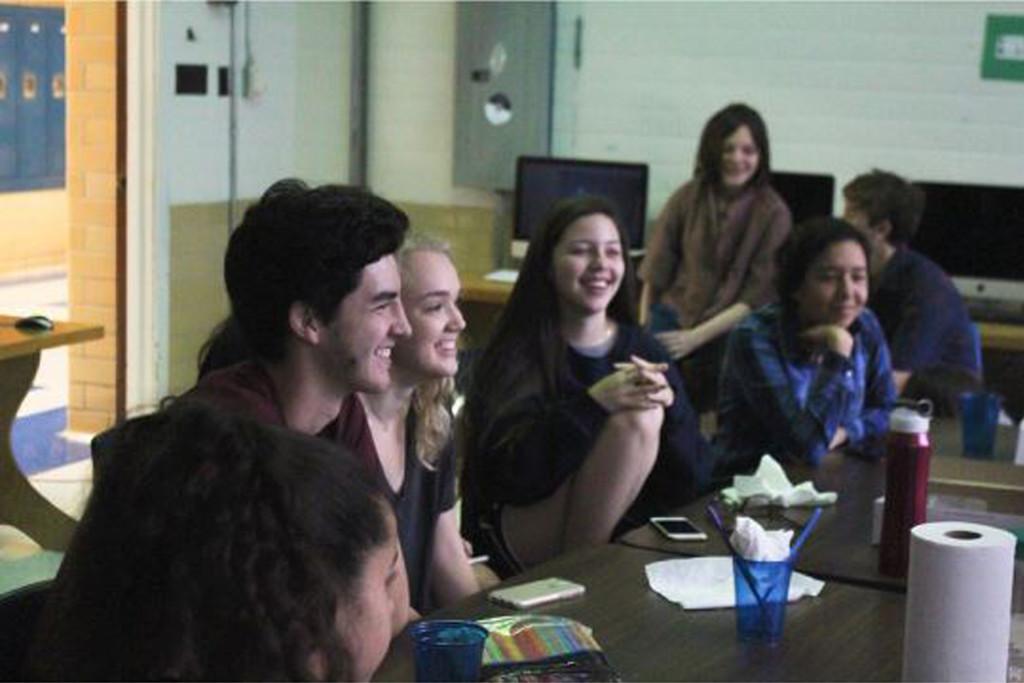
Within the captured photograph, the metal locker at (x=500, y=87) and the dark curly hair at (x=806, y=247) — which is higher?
the metal locker at (x=500, y=87)

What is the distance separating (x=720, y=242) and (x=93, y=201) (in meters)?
2.32

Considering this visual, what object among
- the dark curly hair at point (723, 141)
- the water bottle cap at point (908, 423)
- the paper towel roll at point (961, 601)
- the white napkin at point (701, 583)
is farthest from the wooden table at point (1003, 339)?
the paper towel roll at point (961, 601)

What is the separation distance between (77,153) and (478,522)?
3303 millimetres

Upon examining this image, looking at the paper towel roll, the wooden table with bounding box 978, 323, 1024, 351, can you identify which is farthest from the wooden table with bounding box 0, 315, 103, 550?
the paper towel roll

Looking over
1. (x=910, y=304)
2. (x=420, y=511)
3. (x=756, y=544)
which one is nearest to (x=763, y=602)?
(x=756, y=544)

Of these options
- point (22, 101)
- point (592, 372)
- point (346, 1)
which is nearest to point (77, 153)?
point (22, 101)

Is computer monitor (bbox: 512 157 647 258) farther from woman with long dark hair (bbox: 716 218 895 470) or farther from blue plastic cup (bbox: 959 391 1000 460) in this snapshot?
blue plastic cup (bbox: 959 391 1000 460)

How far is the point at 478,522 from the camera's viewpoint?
3.43m

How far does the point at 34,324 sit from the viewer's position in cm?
477

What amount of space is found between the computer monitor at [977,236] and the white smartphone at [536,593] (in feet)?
12.5

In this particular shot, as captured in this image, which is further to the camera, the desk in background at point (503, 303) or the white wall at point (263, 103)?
the white wall at point (263, 103)

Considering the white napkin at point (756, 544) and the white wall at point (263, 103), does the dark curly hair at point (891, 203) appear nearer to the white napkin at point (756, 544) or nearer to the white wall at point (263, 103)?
the white wall at point (263, 103)

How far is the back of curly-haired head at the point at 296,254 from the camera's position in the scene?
2559 mm

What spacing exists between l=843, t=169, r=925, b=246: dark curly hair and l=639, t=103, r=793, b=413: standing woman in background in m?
0.68
